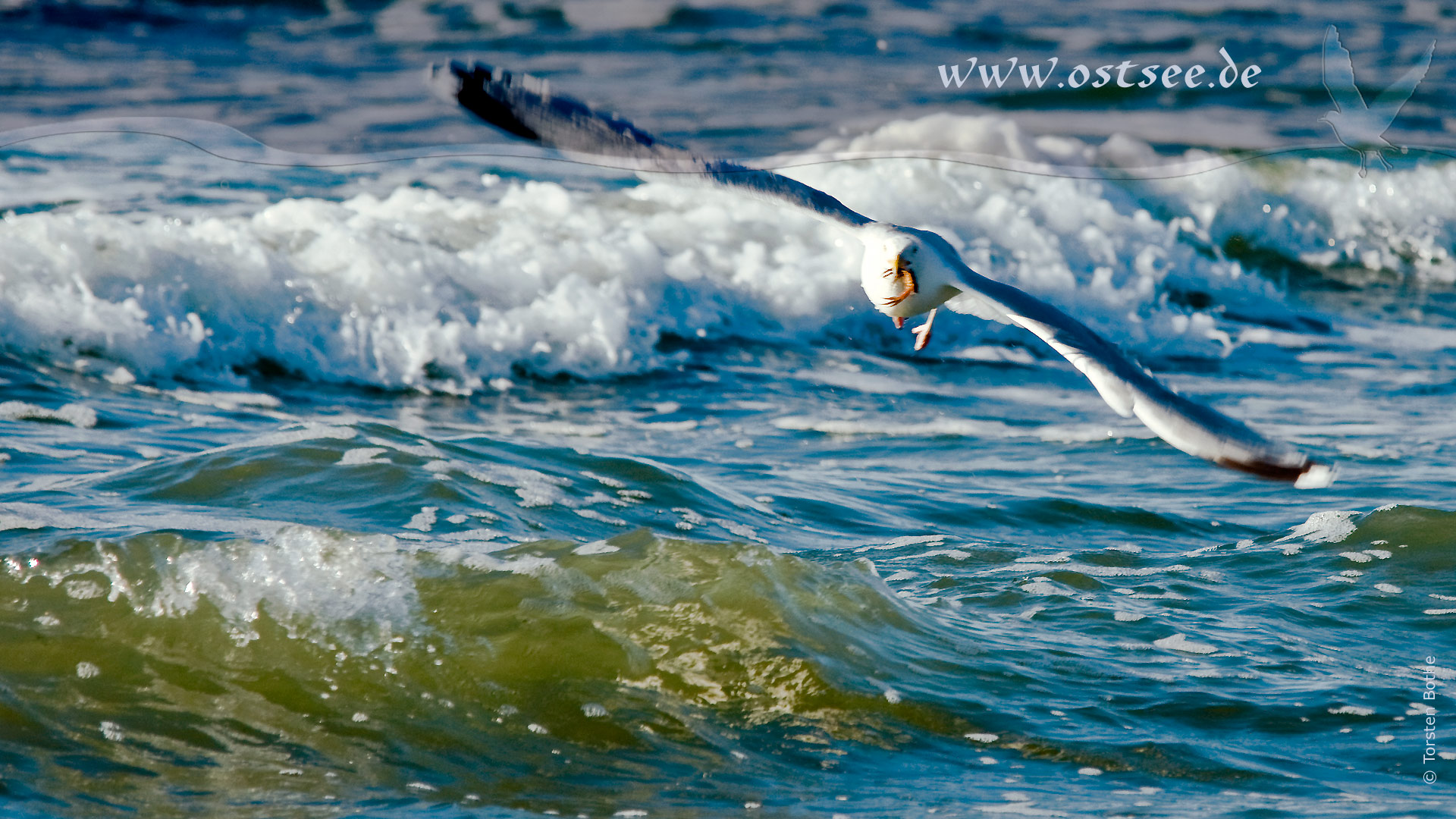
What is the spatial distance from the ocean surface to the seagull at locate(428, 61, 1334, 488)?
1.29 metres

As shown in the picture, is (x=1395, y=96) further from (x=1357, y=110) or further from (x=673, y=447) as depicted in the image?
(x=673, y=447)

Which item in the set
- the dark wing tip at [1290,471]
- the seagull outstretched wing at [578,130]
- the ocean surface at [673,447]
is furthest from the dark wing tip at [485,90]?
the dark wing tip at [1290,471]

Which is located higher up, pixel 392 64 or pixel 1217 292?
pixel 392 64

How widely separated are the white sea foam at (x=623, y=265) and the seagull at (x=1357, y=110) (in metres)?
1.45

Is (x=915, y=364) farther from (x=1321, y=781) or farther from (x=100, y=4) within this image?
(x=100, y=4)

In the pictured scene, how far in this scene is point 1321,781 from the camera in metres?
5.00

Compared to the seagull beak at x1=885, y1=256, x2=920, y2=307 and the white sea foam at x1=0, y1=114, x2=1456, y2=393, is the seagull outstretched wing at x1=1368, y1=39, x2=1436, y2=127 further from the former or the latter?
the seagull beak at x1=885, y1=256, x2=920, y2=307

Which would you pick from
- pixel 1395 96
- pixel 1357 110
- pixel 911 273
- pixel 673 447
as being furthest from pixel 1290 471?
pixel 1395 96

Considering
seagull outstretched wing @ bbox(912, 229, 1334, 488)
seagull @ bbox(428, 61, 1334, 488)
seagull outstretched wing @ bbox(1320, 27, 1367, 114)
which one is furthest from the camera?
seagull outstretched wing @ bbox(1320, 27, 1367, 114)

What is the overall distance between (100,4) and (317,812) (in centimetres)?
1689

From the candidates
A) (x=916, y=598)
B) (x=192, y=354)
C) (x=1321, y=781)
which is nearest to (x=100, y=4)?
(x=192, y=354)

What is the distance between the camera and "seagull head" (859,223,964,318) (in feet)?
18.1

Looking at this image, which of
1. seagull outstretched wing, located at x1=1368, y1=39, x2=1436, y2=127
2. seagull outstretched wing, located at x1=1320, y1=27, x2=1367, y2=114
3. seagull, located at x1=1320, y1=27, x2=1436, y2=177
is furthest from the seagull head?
seagull outstretched wing, located at x1=1368, y1=39, x2=1436, y2=127

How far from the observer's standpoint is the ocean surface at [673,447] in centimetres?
511
